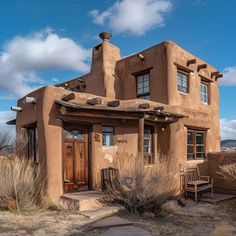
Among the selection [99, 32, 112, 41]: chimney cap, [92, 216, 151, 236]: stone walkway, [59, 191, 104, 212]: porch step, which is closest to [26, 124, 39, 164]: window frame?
[59, 191, 104, 212]: porch step

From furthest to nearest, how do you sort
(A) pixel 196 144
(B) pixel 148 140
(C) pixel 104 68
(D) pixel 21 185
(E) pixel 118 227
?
(C) pixel 104 68 < (A) pixel 196 144 < (B) pixel 148 140 < (D) pixel 21 185 < (E) pixel 118 227

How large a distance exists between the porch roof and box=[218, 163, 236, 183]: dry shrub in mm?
3364

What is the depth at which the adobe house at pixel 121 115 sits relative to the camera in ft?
31.4

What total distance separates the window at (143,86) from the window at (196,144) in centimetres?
295

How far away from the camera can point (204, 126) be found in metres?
14.9

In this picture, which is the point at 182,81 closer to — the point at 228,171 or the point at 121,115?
the point at 228,171

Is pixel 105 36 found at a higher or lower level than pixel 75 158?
higher

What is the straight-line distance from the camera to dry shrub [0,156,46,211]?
8.49 meters

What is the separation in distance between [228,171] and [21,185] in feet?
30.0

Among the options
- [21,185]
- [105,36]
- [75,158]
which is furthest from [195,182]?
[105,36]

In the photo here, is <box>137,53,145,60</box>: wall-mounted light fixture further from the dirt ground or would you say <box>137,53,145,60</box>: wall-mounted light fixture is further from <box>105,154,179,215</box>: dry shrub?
the dirt ground

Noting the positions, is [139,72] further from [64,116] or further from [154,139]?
[64,116]

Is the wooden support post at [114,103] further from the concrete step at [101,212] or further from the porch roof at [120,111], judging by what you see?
the concrete step at [101,212]

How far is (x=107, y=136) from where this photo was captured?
11094mm
